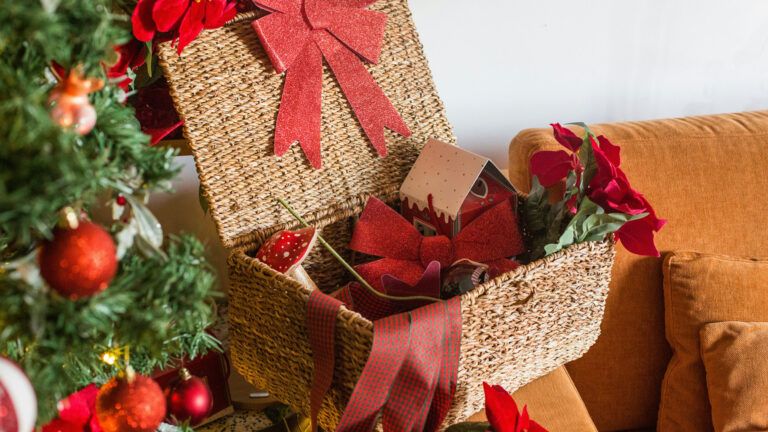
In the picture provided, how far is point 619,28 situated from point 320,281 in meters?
0.92

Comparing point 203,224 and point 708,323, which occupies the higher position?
point 203,224

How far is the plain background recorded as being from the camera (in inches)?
56.8

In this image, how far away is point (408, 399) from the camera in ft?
2.69

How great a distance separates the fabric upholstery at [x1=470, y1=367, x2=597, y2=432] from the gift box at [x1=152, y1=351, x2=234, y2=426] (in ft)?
1.35

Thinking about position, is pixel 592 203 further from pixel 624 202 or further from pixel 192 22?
pixel 192 22

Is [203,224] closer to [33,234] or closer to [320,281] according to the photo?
[320,281]

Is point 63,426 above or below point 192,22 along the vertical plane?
below

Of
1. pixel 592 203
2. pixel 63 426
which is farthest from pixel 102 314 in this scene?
pixel 592 203

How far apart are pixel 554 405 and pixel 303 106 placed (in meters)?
0.62

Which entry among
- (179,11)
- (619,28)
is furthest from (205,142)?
(619,28)

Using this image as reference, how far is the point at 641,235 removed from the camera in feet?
3.21

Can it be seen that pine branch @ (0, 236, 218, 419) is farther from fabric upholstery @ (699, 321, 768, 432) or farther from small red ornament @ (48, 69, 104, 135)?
fabric upholstery @ (699, 321, 768, 432)

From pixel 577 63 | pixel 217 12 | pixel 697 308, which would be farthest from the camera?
→ pixel 577 63

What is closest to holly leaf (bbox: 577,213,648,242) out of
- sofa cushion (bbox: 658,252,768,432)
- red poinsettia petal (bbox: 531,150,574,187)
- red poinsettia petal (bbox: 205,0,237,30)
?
red poinsettia petal (bbox: 531,150,574,187)
